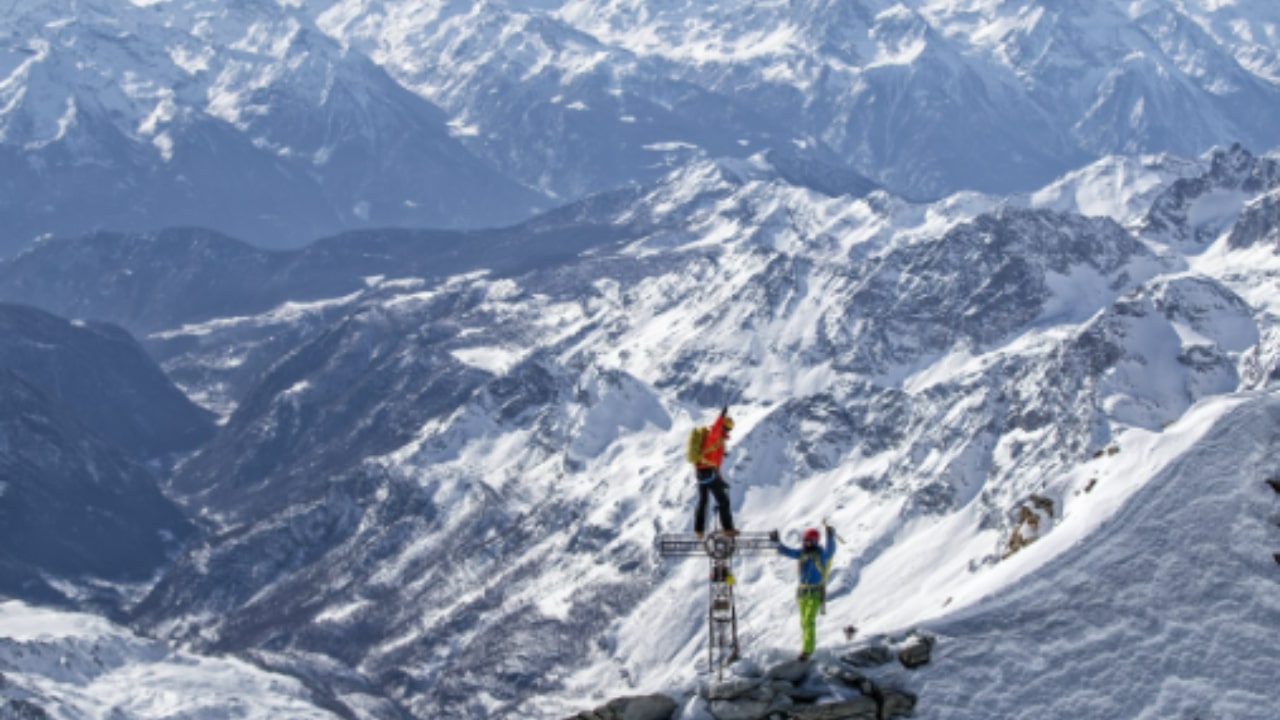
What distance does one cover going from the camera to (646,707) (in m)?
53.7

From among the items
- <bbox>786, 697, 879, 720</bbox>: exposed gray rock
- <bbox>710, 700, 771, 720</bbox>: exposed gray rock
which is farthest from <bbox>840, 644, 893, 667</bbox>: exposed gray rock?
<bbox>710, 700, 771, 720</bbox>: exposed gray rock

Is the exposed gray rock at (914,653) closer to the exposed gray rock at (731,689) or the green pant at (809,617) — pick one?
the green pant at (809,617)

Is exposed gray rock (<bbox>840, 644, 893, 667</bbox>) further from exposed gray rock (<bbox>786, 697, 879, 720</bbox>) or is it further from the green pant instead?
exposed gray rock (<bbox>786, 697, 879, 720</bbox>)

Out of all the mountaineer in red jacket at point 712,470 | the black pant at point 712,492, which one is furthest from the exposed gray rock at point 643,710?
the mountaineer in red jacket at point 712,470

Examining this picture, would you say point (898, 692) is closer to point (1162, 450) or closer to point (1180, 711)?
point (1180, 711)

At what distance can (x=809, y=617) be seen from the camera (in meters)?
56.7

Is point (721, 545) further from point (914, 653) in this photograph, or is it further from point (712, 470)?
point (914, 653)

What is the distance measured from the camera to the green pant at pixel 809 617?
182 feet

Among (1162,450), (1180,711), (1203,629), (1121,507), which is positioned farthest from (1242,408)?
(1180,711)

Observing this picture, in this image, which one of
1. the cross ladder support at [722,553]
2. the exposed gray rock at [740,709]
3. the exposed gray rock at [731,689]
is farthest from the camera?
the cross ladder support at [722,553]

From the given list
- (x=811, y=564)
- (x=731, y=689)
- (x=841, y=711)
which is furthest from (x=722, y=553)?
(x=841, y=711)

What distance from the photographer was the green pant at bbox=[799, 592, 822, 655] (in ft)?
182

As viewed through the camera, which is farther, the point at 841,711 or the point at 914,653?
the point at 914,653

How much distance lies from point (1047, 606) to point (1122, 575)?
3521mm
